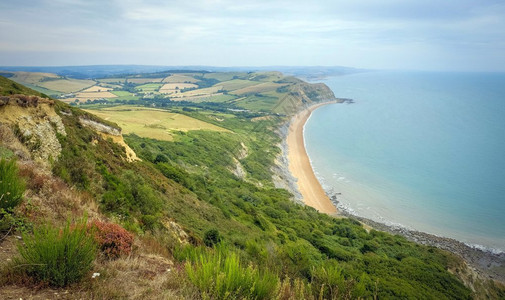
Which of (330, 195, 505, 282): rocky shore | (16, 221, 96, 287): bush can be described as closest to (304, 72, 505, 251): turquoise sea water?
(330, 195, 505, 282): rocky shore

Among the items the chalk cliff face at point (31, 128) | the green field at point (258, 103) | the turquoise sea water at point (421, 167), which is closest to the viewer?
the chalk cliff face at point (31, 128)

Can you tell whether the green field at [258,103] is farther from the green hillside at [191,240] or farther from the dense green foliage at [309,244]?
the green hillside at [191,240]

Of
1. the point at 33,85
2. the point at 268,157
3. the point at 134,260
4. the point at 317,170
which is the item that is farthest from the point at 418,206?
the point at 33,85

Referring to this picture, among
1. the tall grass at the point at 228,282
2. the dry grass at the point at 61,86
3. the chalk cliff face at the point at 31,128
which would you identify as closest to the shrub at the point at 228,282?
the tall grass at the point at 228,282

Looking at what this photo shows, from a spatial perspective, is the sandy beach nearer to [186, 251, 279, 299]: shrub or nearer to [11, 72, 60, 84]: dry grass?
[186, 251, 279, 299]: shrub

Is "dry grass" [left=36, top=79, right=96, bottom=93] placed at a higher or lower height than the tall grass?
higher

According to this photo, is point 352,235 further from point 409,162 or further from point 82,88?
point 82,88

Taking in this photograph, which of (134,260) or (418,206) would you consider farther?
(418,206)
